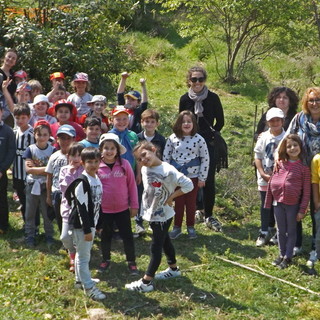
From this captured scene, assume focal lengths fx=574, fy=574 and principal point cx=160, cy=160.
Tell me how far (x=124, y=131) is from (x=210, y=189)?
4.81 feet

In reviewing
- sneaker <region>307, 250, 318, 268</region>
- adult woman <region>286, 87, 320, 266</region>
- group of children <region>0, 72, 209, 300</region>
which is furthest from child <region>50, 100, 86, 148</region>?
sneaker <region>307, 250, 318, 268</region>

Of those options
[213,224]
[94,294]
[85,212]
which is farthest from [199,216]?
[85,212]

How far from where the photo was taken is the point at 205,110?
24.9 ft

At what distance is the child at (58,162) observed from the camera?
6.50m

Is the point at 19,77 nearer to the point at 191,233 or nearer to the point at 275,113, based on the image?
the point at 191,233

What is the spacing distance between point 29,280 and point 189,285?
5.54 feet

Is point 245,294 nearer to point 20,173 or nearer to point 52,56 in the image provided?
point 20,173

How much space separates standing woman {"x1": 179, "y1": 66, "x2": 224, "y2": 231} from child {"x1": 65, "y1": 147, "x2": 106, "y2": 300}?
221 centimetres

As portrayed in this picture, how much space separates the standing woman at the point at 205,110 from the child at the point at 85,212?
2.21m

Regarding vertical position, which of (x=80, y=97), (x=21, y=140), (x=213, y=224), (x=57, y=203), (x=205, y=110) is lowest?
(x=213, y=224)

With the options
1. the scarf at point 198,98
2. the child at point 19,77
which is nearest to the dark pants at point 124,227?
the scarf at point 198,98

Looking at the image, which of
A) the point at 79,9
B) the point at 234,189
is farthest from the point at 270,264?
the point at 79,9

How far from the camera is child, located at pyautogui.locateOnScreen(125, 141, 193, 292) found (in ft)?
18.7

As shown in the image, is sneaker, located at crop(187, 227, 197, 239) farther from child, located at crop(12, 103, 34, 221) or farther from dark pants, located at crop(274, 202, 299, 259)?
child, located at crop(12, 103, 34, 221)
